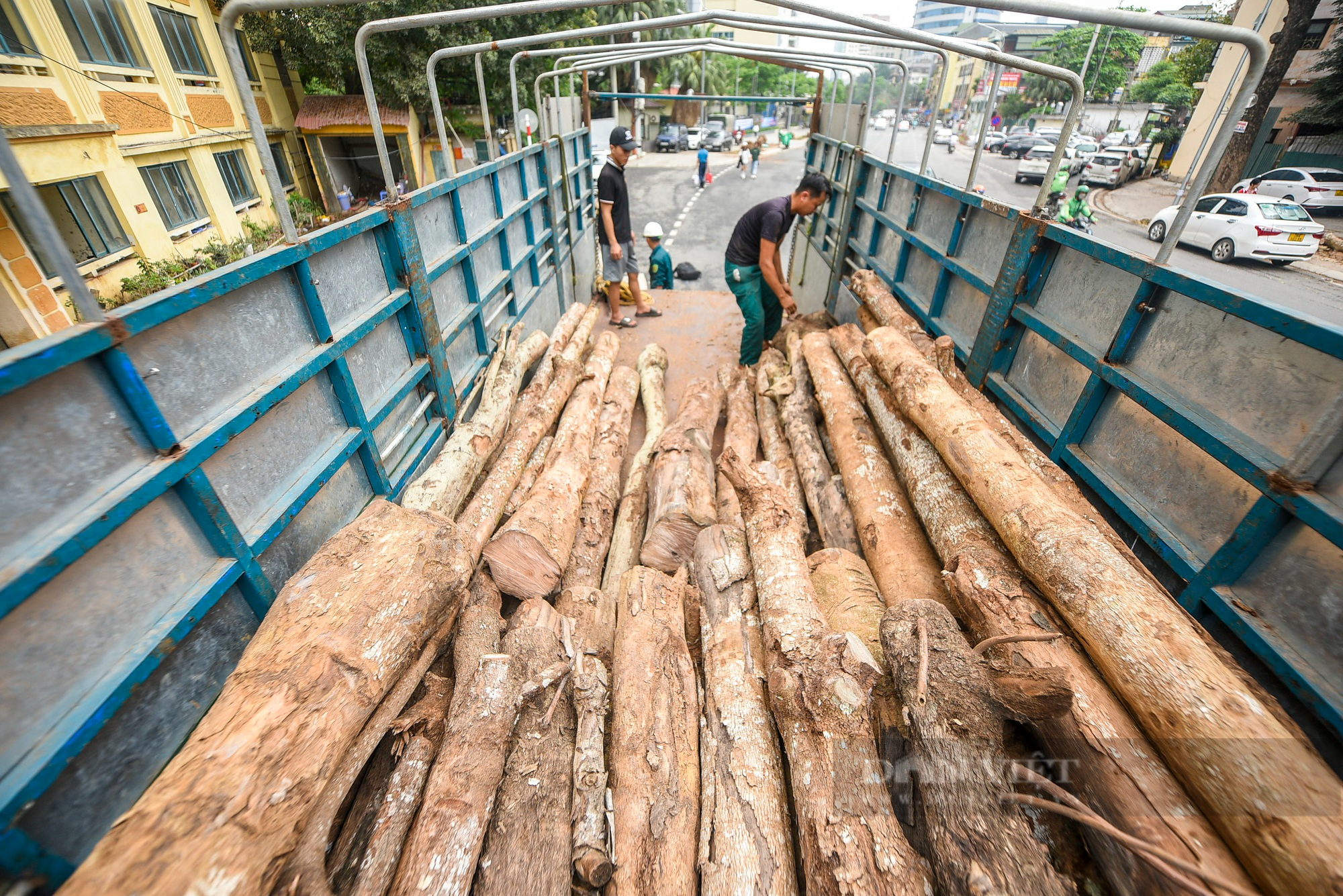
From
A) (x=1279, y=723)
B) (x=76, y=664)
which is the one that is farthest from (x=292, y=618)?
(x=1279, y=723)

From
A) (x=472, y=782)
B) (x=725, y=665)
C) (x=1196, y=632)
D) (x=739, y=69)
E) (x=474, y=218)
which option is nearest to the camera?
(x=472, y=782)

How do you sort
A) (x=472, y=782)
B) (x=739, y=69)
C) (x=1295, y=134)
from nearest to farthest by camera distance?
(x=472, y=782) < (x=1295, y=134) < (x=739, y=69)

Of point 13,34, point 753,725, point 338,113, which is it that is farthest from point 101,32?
point 753,725

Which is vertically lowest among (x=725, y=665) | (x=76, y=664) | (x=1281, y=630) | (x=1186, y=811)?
(x=725, y=665)

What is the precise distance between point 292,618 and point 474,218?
11.6ft

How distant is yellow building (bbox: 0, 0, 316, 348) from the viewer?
23.8ft

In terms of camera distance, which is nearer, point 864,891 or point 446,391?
point 864,891

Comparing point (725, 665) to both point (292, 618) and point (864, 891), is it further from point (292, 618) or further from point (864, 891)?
point (292, 618)

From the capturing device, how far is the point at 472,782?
5.98 ft

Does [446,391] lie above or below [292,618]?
below

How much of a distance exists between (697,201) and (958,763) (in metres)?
19.3

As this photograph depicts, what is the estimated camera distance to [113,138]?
8641mm

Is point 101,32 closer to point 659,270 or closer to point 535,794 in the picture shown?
point 659,270

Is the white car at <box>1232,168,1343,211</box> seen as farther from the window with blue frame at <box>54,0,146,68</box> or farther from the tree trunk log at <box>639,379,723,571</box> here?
the window with blue frame at <box>54,0,146,68</box>
